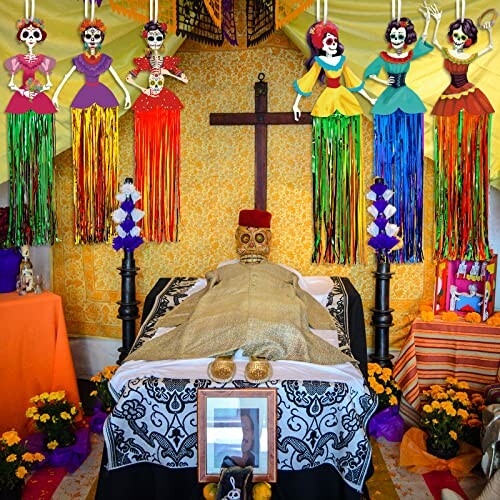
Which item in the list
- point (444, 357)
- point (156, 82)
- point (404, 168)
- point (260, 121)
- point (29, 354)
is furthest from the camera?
Answer: point (260, 121)

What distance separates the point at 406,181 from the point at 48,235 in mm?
1941

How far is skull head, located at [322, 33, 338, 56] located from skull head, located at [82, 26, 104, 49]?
3.23ft

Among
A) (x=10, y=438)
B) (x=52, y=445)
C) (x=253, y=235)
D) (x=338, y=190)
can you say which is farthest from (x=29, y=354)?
(x=338, y=190)

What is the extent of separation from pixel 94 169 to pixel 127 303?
77 cm

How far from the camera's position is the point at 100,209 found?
366cm

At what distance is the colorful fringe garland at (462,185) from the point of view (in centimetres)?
334

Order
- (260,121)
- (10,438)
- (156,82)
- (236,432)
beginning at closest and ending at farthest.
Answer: (236,432)
(10,438)
(156,82)
(260,121)

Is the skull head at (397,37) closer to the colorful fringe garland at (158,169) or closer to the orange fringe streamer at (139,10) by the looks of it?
the orange fringe streamer at (139,10)

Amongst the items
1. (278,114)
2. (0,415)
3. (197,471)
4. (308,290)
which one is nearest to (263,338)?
(197,471)

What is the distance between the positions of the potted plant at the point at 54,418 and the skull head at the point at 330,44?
2.09 meters

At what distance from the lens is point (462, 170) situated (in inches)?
134

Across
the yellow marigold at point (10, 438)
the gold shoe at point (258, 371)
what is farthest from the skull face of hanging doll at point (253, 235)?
the yellow marigold at point (10, 438)

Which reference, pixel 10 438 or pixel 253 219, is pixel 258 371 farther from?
pixel 253 219

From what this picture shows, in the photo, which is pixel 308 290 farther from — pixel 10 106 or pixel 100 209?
pixel 10 106
